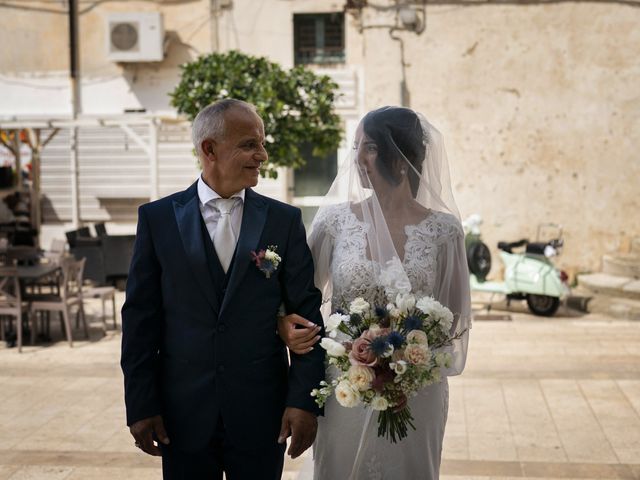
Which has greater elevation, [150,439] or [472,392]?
[150,439]

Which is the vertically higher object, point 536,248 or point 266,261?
point 266,261

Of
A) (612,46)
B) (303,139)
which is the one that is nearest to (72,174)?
(303,139)

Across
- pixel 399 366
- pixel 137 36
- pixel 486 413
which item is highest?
pixel 137 36

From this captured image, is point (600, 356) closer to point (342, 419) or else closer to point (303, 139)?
point (303, 139)

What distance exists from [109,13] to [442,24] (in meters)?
5.81

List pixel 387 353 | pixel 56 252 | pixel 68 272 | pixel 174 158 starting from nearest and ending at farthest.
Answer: pixel 387 353
pixel 68 272
pixel 56 252
pixel 174 158

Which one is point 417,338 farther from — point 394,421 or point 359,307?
point 394,421

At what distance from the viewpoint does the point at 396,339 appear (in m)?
3.02

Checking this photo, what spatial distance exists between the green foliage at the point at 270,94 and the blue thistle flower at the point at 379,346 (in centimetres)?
902

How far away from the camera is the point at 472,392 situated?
7.45 metres

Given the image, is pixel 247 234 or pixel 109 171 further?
pixel 109 171

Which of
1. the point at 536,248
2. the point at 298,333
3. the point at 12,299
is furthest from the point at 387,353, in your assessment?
the point at 536,248

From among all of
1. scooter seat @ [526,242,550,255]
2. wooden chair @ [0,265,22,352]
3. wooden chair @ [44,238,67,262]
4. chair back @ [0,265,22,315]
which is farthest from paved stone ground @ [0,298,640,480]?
scooter seat @ [526,242,550,255]

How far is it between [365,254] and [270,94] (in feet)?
28.7
